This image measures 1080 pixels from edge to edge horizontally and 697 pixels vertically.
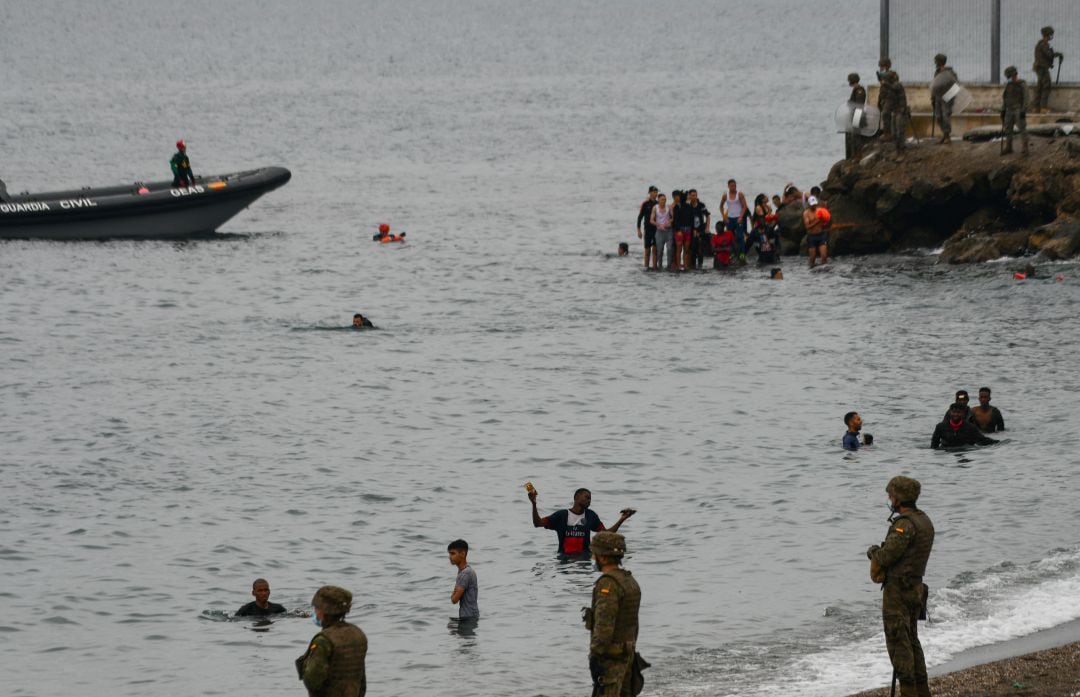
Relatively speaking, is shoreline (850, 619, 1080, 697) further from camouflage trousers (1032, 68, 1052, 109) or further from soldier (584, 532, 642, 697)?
camouflage trousers (1032, 68, 1052, 109)

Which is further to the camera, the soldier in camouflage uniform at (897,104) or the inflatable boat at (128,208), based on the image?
the inflatable boat at (128,208)

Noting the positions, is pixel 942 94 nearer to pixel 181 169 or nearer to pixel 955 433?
pixel 955 433

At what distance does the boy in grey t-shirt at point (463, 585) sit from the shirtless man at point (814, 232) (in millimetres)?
19897

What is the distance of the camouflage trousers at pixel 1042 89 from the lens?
33.1m

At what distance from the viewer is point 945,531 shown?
60.8ft

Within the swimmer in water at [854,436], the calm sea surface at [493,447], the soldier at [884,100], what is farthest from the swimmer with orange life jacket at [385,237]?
the swimmer in water at [854,436]

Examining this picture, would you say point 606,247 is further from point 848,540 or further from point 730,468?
point 848,540

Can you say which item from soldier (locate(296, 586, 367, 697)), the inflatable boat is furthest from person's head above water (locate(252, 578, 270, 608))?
the inflatable boat

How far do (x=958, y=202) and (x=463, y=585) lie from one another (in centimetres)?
2146

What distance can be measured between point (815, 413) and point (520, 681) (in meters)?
11.1

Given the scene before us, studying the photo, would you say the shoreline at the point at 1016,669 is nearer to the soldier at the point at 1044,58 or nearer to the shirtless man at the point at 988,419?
the shirtless man at the point at 988,419

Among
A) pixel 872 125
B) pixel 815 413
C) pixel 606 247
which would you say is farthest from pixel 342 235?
pixel 815 413

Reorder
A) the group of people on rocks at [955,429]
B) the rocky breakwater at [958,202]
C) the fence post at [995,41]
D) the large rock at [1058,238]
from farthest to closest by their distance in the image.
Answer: the fence post at [995,41] → the rocky breakwater at [958,202] → the large rock at [1058,238] → the group of people on rocks at [955,429]

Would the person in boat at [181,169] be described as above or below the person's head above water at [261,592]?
above
